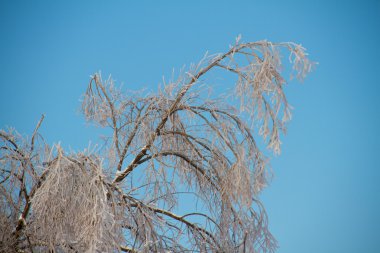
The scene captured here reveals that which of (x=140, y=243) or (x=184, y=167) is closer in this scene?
(x=140, y=243)

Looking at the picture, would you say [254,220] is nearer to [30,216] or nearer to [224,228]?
[224,228]

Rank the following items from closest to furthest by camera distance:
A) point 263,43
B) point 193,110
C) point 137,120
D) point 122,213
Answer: point 122,213 < point 263,43 < point 193,110 < point 137,120

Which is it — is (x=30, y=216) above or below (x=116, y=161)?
below

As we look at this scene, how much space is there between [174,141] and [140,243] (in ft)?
3.65

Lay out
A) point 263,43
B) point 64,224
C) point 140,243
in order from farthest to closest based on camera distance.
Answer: point 263,43
point 140,243
point 64,224

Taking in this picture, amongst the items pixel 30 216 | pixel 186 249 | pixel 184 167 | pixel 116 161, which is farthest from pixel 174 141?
pixel 30 216

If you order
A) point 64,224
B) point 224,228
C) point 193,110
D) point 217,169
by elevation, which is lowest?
point 64,224

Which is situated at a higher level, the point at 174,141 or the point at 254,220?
the point at 174,141

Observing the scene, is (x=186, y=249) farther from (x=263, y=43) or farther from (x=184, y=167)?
(x=263, y=43)

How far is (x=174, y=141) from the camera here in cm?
466

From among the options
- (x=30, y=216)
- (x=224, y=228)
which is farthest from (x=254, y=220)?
(x=30, y=216)

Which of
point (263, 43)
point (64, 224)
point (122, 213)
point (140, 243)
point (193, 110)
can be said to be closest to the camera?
point (64, 224)

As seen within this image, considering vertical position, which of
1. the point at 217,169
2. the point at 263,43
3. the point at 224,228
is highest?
the point at 263,43

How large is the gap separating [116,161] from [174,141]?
25.3 inches
